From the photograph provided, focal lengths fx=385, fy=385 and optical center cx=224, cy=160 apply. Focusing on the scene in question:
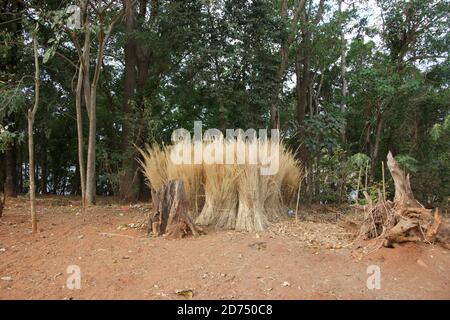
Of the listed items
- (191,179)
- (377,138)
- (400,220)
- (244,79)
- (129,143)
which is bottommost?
(400,220)

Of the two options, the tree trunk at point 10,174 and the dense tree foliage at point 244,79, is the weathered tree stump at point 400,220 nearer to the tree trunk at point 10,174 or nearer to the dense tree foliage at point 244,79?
the dense tree foliage at point 244,79

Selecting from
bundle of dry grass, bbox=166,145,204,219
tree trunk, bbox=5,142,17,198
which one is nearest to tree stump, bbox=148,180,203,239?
bundle of dry grass, bbox=166,145,204,219

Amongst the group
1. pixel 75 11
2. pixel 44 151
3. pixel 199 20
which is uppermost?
pixel 199 20

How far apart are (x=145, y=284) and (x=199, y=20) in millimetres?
4010

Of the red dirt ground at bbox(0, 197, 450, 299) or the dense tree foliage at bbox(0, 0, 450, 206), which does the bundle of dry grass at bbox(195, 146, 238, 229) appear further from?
the dense tree foliage at bbox(0, 0, 450, 206)

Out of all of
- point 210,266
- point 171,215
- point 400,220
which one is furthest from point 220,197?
point 400,220

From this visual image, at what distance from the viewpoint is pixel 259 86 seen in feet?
17.6

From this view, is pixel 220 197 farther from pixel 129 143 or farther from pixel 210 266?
pixel 129 143

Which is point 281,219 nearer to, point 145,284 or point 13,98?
point 145,284

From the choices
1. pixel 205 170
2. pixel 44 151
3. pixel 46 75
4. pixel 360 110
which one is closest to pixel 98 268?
pixel 205 170

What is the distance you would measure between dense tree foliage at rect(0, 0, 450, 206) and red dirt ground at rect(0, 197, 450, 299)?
1.62m

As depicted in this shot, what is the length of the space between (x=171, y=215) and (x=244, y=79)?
2.86 meters

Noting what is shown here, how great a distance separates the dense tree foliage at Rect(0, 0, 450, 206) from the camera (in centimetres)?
524

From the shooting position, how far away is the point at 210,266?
2.48m
